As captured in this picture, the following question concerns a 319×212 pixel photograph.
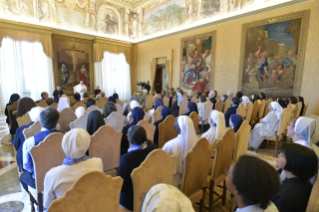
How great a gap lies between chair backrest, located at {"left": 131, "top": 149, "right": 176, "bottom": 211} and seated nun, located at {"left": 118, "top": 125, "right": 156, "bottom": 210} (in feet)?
0.69

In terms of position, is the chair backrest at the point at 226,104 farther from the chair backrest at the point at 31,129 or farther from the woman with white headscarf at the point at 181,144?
the chair backrest at the point at 31,129

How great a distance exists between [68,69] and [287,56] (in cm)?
1193

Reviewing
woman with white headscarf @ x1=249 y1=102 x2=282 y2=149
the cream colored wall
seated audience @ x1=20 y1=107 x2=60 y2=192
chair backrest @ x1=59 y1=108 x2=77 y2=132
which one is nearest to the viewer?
seated audience @ x1=20 y1=107 x2=60 y2=192

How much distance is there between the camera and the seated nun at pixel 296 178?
1.19 metres

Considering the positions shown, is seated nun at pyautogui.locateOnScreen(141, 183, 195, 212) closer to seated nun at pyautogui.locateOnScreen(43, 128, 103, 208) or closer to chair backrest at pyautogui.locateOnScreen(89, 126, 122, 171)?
seated nun at pyautogui.locateOnScreen(43, 128, 103, 208)

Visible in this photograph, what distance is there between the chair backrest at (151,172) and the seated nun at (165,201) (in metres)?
0.65

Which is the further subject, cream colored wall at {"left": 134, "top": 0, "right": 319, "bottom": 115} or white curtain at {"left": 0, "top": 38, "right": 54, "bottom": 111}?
white curtain at {"left": 0, "top": 38, "right": 54, "bottom": 111}

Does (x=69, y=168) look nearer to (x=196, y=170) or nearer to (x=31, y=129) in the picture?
(x=196, y=170)

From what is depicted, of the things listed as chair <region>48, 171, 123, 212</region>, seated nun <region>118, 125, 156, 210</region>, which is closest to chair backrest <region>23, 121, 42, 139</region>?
seated nun <region>118, 125, 156, 210</region>

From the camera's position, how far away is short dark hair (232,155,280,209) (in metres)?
0.92

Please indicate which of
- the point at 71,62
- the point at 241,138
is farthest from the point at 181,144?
the point at 71,62

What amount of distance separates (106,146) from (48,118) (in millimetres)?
826

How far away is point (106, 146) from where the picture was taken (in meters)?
2.47

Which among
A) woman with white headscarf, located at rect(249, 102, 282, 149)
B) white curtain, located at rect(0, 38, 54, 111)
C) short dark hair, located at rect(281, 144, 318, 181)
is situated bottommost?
woman with white headscarf, located at rect(249, 102, 282, 149)
